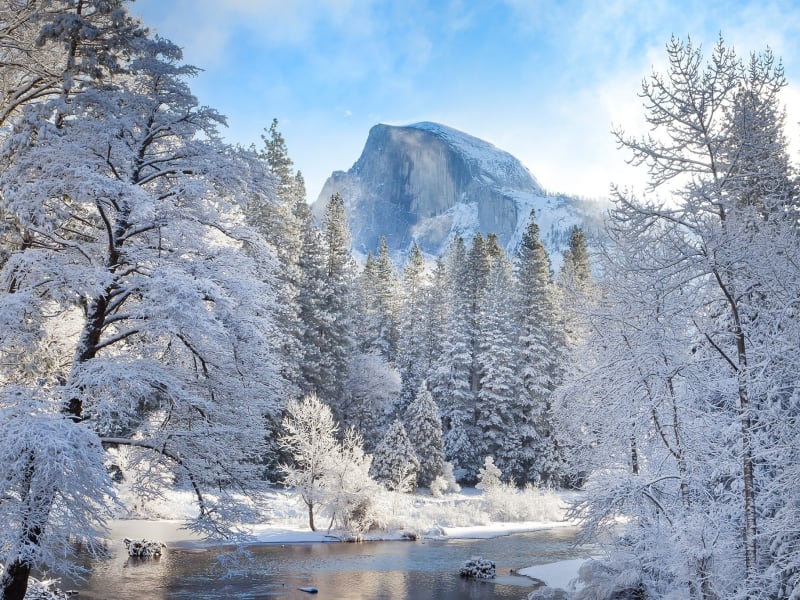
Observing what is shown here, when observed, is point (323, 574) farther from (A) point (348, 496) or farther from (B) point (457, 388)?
(B) point (457, 388)

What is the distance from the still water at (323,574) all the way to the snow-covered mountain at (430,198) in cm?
14253

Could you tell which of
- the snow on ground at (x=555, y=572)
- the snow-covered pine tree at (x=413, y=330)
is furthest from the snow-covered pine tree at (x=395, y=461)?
the snow on ground at (x=555, y=572)

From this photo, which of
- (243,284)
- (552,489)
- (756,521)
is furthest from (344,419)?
(756,521)

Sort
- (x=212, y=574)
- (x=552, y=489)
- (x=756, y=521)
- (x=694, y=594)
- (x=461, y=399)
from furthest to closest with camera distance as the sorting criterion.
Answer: (x=461, y=399), (x=552, y=489), (x=212, y=574), (x=694, y=594), (x=756, y=521)

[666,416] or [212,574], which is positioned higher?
[666,416]

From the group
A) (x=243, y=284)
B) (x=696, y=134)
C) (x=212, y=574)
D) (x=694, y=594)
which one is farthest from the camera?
(x=212, y=574)

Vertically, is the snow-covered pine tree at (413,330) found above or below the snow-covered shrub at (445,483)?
above

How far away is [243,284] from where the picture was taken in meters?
9.37

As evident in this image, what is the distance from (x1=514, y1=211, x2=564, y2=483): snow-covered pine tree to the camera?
37344 millimetres

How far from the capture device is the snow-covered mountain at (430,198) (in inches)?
6535

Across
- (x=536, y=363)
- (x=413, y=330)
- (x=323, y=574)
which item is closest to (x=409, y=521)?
(x=323, y=574)

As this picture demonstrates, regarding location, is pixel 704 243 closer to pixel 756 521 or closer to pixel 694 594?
pixel 756 521

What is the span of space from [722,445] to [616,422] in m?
1.40

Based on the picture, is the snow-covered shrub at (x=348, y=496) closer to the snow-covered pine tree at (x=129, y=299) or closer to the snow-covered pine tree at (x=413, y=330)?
the snow-covered pine tree at (x=129, y=299)
